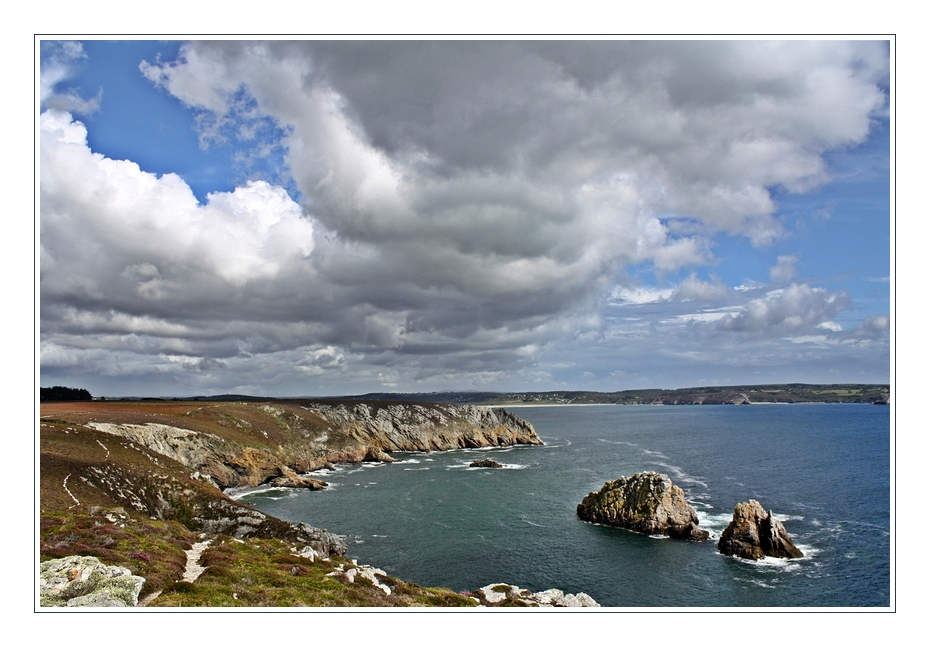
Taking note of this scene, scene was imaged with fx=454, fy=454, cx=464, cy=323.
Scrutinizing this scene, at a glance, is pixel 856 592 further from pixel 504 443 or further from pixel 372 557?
pixel 504 443

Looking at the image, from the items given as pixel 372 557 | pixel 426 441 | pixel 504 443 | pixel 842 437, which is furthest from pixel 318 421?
pixel 842 437

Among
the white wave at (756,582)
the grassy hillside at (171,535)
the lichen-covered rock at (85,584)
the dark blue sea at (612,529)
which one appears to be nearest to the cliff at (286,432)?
the dark blue sea at (612,529)

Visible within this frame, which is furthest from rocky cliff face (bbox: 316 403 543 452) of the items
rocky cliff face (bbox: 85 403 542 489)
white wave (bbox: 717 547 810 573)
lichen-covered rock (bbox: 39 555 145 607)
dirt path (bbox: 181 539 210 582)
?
lichen-covered rock (bbox: 39 555 145 607)

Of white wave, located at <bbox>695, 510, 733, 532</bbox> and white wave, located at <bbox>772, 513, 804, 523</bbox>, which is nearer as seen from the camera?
white wave, located at <bbox>695, 510, 733, 532</bbox>

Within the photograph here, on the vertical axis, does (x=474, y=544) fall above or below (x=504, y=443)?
above

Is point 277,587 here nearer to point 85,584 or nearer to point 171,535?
point 85,584

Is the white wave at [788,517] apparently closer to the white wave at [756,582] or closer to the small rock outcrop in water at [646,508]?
the small rock outcrop in water at [646,508]

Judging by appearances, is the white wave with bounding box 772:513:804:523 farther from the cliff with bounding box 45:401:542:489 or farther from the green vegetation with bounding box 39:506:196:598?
the cliff with bounding box 45:401:542:489
